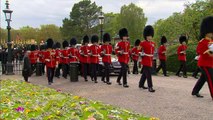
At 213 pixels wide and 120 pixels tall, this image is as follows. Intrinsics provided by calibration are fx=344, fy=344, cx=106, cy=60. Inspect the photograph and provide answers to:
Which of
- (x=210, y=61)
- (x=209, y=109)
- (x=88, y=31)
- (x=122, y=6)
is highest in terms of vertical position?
(x=122, y=6)

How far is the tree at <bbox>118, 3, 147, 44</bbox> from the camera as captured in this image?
208 ft

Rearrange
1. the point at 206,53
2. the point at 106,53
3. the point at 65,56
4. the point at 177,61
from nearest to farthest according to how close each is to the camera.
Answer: the point at 206,53
the point at 106,53
the point at 65,56
the point at 177,61

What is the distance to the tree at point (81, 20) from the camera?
69000 millimetres

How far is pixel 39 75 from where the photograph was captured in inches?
750

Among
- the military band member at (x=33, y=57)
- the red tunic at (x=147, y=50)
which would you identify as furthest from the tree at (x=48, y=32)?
the red tunic at (x=147, y=50)

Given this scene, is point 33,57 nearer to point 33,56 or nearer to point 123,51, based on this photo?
point 33,56

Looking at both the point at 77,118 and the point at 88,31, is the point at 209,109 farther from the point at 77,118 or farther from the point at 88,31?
the point at 88,31

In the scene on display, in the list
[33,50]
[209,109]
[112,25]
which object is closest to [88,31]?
[112,25]

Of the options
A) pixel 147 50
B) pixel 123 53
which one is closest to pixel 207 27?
pixel 147 50

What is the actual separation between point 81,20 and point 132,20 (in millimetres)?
12060

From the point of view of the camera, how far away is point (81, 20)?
70.4 m

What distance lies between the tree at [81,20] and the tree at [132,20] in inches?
309

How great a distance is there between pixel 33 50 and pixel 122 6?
47090 millimetres

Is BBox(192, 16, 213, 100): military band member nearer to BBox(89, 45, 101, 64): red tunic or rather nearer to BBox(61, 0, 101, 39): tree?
BBox(89, 45, 101, 64): red tunic
